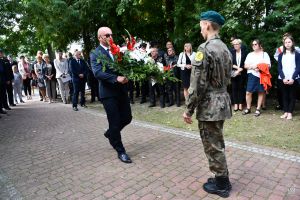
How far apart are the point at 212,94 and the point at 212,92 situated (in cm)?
2

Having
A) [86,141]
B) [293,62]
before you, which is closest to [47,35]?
[86,141]

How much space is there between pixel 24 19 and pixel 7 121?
503cm

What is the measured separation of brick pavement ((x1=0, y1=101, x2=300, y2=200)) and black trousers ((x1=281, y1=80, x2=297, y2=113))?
8.52 feet

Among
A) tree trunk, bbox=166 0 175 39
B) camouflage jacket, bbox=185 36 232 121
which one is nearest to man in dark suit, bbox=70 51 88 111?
tree trunk, bbox=166 0 175 39

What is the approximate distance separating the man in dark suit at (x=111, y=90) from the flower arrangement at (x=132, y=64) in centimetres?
9

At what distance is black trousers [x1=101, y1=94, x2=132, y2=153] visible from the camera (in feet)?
17.8

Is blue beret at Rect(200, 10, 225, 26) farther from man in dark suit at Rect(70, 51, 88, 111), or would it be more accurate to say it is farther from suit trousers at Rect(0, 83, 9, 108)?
suit trousers at Rect(0, 83, 9, 108)

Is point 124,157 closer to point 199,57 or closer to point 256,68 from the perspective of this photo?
point 199,57

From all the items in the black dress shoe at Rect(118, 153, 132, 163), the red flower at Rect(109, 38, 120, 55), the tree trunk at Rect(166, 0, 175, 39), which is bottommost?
the black dress shoe at Rect(118, 153, 132, 163)

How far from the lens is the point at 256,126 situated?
290 inches

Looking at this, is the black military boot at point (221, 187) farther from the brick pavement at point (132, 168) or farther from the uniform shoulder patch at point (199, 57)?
the uniform shoulder patch at point (199, 57)

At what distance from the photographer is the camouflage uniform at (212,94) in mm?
3754

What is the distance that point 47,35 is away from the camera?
13.0m

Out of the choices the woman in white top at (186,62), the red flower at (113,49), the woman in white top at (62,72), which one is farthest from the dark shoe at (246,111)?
the woman in white top at (62,72)
